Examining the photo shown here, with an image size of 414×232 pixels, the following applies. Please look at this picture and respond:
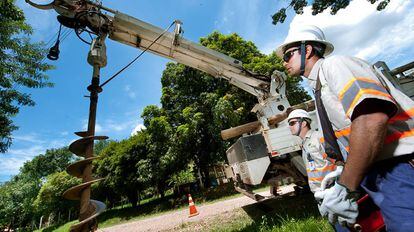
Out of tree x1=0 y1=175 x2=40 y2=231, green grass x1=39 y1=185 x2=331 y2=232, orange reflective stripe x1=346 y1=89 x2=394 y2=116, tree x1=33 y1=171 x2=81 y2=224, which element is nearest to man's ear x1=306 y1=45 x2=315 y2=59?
orange reflective stripe x1=346 y1=89 x2=394 y2=116

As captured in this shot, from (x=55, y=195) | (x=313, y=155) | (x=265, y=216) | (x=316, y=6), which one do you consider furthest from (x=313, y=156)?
(x=55, y=195)

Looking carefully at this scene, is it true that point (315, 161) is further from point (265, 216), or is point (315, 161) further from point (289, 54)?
point (265, 216)

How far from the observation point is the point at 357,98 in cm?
109

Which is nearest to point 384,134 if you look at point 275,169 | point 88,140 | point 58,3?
point 88,140

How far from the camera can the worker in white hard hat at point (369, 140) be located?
1.04 m

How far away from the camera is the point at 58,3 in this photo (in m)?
4.28

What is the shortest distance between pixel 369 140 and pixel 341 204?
418 millimetres

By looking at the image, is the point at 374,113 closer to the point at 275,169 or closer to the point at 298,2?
the point at 275,169

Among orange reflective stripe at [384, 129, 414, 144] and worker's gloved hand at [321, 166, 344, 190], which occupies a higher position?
orange reflective stripe at [384, 129, 414, 144]

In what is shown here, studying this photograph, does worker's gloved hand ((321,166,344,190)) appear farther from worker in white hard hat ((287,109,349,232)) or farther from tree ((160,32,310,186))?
tree ((160,32,310,186))

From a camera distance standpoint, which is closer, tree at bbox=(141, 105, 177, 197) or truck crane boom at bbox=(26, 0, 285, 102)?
truck crane boom at bbox=(26, 0, 285, 102)

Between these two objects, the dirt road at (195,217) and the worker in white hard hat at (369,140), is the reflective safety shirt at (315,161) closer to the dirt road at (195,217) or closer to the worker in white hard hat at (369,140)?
the worker in white hard hat at (369,140)

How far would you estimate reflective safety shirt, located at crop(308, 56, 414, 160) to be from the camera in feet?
3.58

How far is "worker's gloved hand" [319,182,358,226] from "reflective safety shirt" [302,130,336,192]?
1730mm
